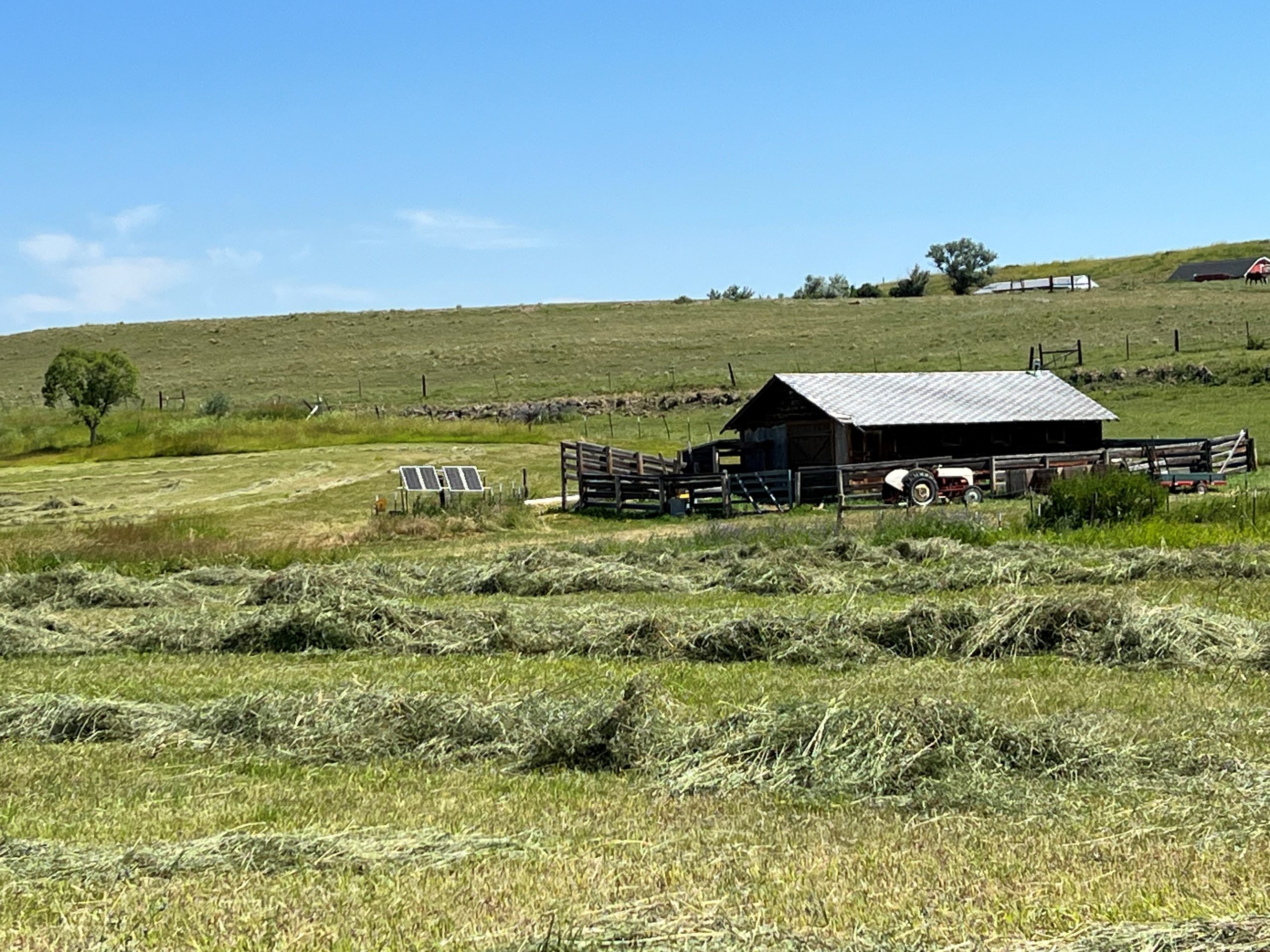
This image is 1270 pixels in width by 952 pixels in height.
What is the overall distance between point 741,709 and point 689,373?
63437 mm

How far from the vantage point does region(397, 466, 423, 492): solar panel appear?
3650 centimetres

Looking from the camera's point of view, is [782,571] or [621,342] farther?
[621,342]

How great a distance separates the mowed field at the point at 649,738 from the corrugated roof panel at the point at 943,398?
943 cm

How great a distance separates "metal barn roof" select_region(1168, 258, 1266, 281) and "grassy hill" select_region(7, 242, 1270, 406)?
2939 mm

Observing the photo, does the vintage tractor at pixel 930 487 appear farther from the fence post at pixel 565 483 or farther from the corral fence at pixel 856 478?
the fence post at pixel 565 483

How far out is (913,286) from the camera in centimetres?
11819

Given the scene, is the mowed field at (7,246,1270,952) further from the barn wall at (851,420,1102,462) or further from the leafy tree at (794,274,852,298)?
the leafy tree at (794,274,852,298)

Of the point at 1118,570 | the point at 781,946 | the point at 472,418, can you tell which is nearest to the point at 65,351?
the point at 472,418

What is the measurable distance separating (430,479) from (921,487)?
12.7 metres

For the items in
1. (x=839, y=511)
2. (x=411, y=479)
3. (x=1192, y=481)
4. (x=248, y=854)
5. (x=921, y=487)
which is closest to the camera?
(x=248, y=854)

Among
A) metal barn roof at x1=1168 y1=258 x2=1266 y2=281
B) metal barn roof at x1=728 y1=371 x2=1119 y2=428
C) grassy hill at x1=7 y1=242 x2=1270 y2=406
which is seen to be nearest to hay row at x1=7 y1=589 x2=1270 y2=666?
metal barn roof at x1=728 y1=371 x2=1119 y2=428

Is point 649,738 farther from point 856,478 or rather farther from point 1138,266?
point 1138,266

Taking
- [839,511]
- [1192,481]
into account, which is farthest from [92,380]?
[1192,481]

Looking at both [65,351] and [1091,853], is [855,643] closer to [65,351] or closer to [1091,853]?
[1091,853]
